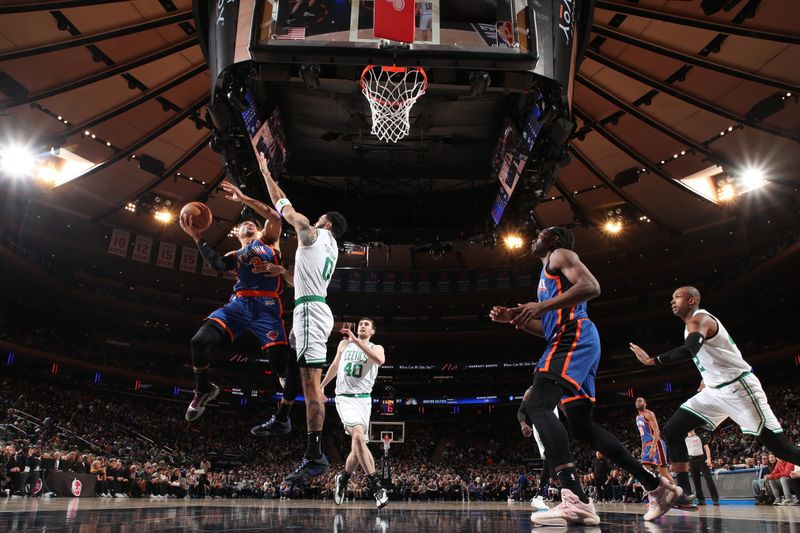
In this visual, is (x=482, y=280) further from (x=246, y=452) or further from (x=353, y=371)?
(x=353, y=371)

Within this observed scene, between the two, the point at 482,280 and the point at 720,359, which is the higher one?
the point at 482,280

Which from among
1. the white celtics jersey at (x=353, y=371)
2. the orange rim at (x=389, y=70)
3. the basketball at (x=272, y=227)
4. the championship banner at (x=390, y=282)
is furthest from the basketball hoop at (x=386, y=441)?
the basketball at (x=272, y=227)

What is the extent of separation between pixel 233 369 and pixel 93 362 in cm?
800

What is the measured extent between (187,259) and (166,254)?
1035mm

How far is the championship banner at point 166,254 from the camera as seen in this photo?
28.8 meters

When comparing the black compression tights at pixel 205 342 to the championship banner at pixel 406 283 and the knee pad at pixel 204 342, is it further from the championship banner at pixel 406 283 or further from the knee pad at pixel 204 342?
the championship banner at pixel 406 283

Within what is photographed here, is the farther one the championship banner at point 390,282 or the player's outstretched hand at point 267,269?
the championship banner at point 390,282

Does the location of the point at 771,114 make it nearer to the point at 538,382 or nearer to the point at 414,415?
the point at 538,382

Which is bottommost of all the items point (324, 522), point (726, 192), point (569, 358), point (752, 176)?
point (324, 522)

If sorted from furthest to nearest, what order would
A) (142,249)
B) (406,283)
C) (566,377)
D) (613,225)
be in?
(406,283)
(142,249)
(613,225)
(566,377)

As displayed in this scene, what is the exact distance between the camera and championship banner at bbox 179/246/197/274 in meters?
29.1

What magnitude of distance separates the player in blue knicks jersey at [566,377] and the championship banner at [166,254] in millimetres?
27169

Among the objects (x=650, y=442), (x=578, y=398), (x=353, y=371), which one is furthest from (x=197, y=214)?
(x=650, y=442)

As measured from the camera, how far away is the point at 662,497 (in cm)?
483
